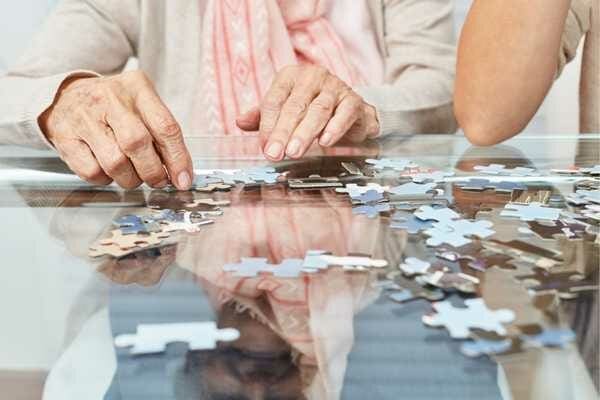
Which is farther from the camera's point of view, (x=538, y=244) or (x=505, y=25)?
(x=505, y=25)

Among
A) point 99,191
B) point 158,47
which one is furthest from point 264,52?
point 99,191

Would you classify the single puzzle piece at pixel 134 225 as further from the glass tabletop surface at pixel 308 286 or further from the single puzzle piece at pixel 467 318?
the single puzzle piece at pixel 467 318

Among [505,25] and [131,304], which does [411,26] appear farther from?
[131,304]

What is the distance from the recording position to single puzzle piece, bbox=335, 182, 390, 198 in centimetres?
81

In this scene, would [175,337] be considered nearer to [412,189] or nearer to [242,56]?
[412,189]

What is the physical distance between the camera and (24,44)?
203 cm

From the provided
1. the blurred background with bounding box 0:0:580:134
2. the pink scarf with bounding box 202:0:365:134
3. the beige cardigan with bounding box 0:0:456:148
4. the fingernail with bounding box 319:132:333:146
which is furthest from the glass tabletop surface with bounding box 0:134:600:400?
the blurred background with bounding box 0:0:580:134

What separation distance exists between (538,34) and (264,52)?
545 mm

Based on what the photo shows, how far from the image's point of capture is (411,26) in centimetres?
145

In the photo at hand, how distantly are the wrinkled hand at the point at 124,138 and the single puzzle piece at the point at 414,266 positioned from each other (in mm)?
350

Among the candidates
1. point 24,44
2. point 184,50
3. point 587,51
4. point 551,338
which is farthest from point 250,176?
A: point 24,44

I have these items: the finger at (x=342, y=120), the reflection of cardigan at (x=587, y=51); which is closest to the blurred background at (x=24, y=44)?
the reflection of cardigan at (x=587, y=51)

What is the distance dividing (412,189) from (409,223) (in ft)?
0.42

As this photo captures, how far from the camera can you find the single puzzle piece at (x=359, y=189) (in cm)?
81
